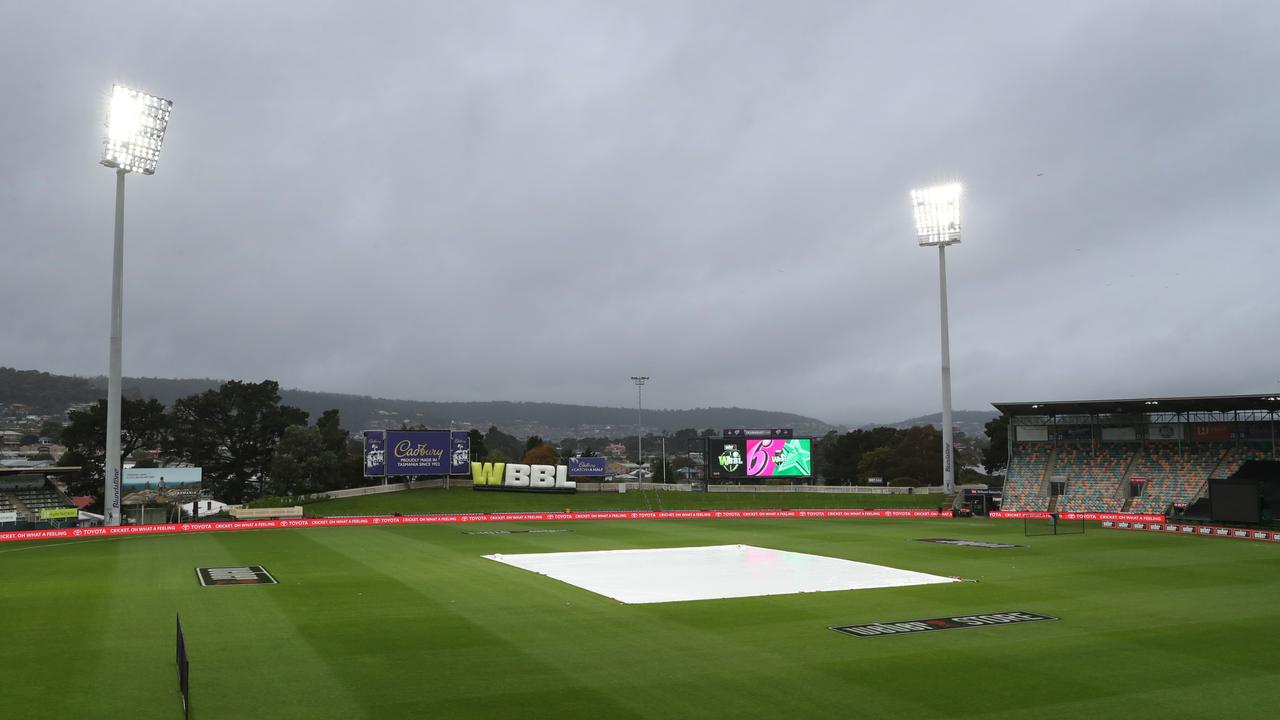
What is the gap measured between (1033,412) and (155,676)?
64926 millimetres

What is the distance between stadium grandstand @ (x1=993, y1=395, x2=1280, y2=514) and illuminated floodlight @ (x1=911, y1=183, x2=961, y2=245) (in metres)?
13.7

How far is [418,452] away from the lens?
77000 millimetres

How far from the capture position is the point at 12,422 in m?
177

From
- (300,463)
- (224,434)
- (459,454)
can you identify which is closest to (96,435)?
(224,434)

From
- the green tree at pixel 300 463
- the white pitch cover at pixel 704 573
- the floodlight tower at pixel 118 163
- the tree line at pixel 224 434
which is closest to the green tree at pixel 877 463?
the tree line at pixel 224 434

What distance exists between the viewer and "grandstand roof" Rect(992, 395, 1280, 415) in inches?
2153

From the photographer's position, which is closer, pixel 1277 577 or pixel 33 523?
pixel 1277 577

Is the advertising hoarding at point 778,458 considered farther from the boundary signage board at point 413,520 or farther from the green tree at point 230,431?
the green tree at point 230,431

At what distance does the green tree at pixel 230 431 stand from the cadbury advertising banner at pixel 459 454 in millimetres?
32832

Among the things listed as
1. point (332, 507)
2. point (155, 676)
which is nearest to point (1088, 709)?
point (155, 676)

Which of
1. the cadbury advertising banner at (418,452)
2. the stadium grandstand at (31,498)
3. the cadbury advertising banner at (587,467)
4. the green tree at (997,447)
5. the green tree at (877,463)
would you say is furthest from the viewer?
the green tree at (877,463)

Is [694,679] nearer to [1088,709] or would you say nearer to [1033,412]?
[1088,709]

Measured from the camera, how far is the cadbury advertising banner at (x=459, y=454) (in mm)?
78000

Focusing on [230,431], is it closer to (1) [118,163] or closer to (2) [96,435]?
(2) [96,435]
